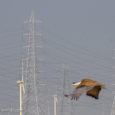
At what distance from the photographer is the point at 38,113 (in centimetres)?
3184

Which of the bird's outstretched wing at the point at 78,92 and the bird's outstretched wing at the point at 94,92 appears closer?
Result: the bird's outstretched wing at the point at 78,92

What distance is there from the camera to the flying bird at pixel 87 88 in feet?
13.5

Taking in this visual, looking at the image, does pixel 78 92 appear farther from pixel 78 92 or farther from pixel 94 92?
pixel 94 92

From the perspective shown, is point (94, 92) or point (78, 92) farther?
point (94, 92)

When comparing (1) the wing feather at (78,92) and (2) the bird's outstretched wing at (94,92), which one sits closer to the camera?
(1) the wing feather at (78,92)

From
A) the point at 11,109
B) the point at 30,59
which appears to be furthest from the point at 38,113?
the point at 11,109

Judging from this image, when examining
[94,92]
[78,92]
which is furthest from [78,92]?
[94,92]

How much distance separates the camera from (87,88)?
414 centimetres

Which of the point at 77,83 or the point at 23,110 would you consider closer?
the point at 77,83

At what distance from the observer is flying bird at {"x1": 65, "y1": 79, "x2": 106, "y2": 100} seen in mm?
4109

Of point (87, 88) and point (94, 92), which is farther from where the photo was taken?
point (94, 92)

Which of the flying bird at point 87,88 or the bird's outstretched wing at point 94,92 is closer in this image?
the flying bird at point 87,88

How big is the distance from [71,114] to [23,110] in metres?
8.80

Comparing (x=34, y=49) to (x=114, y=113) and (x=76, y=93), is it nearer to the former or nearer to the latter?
(x=114, y=113)
